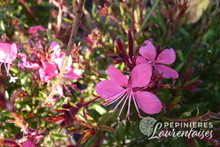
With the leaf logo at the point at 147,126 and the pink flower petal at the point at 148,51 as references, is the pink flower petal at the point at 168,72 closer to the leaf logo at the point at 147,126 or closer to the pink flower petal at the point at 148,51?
the pink flower petal at the point at 148,51

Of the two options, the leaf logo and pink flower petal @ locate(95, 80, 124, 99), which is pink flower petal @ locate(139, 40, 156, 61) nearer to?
pink flower petal @ locate(95, 80, 124, 99)

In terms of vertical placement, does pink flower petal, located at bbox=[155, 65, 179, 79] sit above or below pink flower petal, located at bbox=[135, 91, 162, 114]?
above

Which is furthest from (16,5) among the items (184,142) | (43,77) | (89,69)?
(184,142)

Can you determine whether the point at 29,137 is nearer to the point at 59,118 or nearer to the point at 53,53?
the point at 59,118

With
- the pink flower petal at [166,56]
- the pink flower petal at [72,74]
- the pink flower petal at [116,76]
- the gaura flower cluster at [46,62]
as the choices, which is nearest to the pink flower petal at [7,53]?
the gaura flower cluster at [46,62]

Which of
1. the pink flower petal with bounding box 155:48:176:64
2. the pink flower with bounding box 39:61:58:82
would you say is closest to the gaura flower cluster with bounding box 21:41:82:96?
the pink flower with bounding box 39:61:58:82

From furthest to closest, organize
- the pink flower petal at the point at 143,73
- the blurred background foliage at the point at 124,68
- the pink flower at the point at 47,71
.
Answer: the blurred background foliage at the point at 124,68 < the pink flower at the point at 47,71 < the pink flower petal at the point at 143,73
